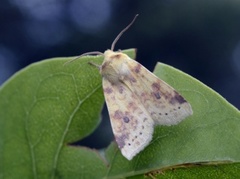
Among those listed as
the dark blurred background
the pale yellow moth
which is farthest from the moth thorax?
the dark blurred background

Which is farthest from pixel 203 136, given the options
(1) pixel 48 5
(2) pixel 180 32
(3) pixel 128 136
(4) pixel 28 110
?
(1) pixel 48 5

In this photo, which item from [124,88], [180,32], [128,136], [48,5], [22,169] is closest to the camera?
[22,169]

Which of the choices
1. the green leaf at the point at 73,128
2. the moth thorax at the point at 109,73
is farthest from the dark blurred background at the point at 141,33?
the green leaf at the point at 73,128

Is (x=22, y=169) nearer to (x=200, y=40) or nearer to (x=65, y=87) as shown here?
(x=65, y=87)

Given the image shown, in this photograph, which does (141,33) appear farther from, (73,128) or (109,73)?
(73,128)

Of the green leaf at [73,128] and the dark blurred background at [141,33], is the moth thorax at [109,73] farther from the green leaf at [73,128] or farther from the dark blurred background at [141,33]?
the dark blurred background at [141,33]

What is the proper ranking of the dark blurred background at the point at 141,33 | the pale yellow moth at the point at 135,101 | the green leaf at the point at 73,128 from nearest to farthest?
the green leaf at the point at 73,128
the pale yellow moth at the point at 135,101
the dark blurred background at the point at 141,33
